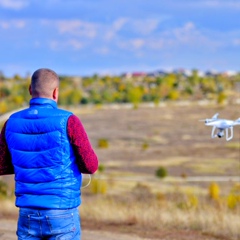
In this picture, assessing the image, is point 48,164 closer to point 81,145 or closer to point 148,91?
point 81,145

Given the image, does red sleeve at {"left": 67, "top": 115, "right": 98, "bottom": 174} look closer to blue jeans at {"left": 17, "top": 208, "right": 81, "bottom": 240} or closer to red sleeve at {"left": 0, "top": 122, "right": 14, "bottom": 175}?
blue jeans at {"left": 17, "top": 208, "right": 81, "bottom": 240}

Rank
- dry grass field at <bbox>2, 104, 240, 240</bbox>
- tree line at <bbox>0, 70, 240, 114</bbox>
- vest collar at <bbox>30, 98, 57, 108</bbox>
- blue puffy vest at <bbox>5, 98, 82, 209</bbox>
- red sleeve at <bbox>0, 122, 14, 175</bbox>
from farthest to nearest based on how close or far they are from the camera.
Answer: tree line at <bbox>0, 70, 240, 114</bbox>, dry grass field at <bbox>2, 104, 240, 240</bbox>, red sleeve at <bbox>0, 122, 14, 175</bbox>, vest collar at <bbox>30, 98, 57, 108</bbox>, blue puffy vest at <bbox>5, 98, 82, 209</bbox>

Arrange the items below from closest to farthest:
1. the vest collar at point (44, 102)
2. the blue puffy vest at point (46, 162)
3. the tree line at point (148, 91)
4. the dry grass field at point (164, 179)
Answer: the blue puffy vest at point (46, 162) → the vest collar at point (44, 102) → the dry grass field at point (164, 179) → the tree line at point (148, 91)

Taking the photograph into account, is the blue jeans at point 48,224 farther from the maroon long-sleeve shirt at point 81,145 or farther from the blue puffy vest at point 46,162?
the maroon long-sleeve shirt at point 81,145

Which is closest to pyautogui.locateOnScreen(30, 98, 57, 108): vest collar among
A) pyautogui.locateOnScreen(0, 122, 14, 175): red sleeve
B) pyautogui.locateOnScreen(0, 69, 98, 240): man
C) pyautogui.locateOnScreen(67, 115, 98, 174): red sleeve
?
pyautogui.locateOnScreen(0, 69, 98, 240): man

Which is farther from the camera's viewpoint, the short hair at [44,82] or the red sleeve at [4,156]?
the red sleeve at [4,156]

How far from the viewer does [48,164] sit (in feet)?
19.7

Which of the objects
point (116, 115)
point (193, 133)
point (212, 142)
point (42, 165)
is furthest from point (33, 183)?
point (116, 115)

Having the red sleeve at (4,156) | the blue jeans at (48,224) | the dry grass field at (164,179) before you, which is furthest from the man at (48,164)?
the dry grass field at (164,179)

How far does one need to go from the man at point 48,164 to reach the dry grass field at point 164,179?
17.4ft

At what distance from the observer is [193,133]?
80875 mm

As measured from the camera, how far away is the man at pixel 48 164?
600 centimetres

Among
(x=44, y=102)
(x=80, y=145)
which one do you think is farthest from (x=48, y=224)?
(x=44, y=102)

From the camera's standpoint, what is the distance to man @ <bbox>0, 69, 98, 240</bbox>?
19.7 ft
